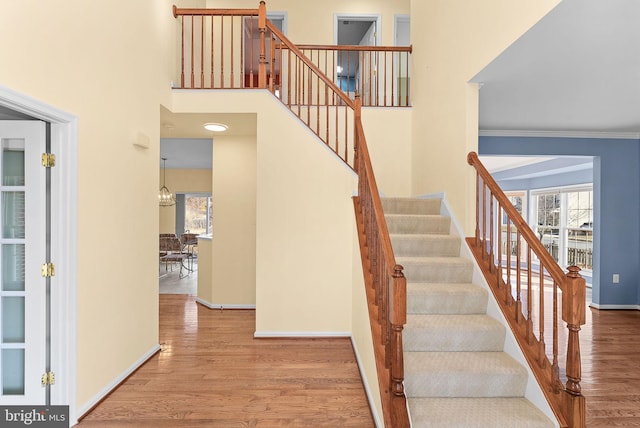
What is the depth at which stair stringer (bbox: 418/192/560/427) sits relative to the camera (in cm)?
199

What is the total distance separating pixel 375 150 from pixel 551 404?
11.2ft

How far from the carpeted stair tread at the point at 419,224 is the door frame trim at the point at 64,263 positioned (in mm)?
2593

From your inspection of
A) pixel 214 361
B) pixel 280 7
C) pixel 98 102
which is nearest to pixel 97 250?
pixel 98 102

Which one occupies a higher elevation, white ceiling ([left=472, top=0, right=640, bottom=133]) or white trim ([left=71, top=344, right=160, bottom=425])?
white ceiling ([left=472, top=0, right=640, bottom=133])

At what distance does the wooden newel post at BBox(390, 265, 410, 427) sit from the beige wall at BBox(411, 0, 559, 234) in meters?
1.63

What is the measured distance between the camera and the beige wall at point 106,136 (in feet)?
6.27

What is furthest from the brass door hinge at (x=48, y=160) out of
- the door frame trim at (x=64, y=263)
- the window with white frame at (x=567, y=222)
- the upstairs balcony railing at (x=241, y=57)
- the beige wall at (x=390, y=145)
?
the window with white frame at (x=567, y=222)

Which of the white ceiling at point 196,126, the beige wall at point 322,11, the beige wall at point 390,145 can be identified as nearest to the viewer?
the white ceiling at point 196,126

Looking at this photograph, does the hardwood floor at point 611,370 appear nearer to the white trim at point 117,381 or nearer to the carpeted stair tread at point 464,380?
the carpeted stair tread at point 464,380

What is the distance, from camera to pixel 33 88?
1.87 metres

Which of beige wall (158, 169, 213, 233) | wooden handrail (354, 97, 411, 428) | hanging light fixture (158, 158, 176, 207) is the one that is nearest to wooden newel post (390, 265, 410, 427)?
wooden handrail (354, 97, 411, 428)

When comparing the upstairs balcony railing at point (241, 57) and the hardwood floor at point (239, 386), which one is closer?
the hardwood floor at point (239, 386)

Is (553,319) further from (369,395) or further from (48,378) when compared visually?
(48,378)

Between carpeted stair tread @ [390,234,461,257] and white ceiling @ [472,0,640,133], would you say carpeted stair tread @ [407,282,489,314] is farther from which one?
white ceiling @ [472,0,640,133]
